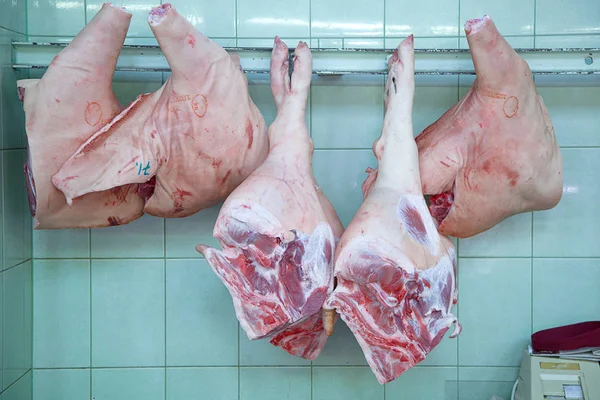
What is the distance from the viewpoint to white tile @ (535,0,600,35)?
9.02 ft

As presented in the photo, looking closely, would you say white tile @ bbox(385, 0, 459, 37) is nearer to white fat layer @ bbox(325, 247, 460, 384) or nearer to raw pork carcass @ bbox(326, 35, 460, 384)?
raw pork carcass @ bbox(326, 35, 460, 384)

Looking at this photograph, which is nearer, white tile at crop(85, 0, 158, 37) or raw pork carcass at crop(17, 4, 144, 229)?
raw pork carcass at crop(17, 4, 144, 229)

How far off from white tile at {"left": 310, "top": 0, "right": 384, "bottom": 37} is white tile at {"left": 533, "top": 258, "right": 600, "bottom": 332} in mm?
1162

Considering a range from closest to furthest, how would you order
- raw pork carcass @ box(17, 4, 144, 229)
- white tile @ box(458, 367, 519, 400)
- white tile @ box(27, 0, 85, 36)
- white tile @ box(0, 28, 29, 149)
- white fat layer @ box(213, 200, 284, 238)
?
white fat layer @ box(213, 200, 284, 238), raw pork carcass @ box(17, 4, 144, 229), white tile @ box(0, 28, 29, 149), white tile @ box(27, 0, 85, 36), white tile @ box(458, 367, 519, 400)

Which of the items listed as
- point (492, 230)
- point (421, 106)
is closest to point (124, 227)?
point (421, 106)

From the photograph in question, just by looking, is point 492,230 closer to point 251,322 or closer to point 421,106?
point 421,106

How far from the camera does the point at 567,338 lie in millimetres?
2574

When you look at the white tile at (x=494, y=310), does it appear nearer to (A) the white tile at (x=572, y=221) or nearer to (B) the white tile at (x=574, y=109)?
(A) the white tile at (x=572, y=221)

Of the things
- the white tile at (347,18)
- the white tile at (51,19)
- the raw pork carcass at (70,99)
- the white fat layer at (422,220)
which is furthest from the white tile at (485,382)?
the white tile at (51,19)

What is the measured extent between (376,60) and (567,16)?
856 mm

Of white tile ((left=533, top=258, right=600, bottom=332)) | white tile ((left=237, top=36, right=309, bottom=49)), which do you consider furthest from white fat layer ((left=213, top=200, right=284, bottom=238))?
white tile ((left=533, top=258, right=600, bottom=332))

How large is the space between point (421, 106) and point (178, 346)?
4.51ft

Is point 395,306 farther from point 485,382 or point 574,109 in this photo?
point 574,109

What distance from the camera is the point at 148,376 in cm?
281
